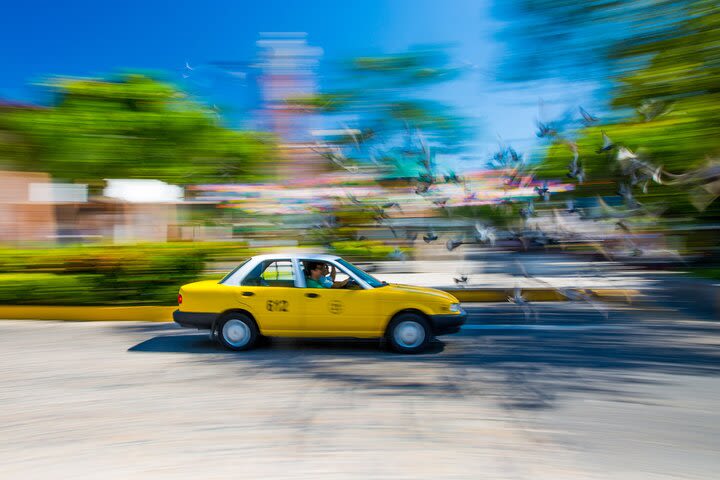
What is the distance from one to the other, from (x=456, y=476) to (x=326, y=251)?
35.8 ft

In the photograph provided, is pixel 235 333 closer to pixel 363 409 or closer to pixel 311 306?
pixel 311 306

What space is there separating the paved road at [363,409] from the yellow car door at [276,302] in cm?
36

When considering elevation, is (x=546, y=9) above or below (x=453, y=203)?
above

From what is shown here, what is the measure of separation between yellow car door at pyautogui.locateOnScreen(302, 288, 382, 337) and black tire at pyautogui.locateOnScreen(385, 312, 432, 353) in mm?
200

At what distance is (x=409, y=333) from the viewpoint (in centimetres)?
686

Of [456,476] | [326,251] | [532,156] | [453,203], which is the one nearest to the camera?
[456,476]

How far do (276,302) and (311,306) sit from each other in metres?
0.47

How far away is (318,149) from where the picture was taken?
50.1ft

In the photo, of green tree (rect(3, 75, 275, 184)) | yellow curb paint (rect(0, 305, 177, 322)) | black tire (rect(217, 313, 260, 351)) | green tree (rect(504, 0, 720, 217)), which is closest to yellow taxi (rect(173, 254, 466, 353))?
black tire (rect(217, 313, 260, 351))

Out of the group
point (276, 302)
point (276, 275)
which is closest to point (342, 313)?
point (276, 302)

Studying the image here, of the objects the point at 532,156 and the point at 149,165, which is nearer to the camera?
the point at 532,156

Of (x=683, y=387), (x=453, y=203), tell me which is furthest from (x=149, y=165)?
(x=683, y=387)

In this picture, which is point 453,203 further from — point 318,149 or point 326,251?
point 318,149

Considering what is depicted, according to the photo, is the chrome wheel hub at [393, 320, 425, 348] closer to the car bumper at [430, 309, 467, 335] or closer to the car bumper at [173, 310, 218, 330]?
the car bumper at [430, 309, 467, 335]
